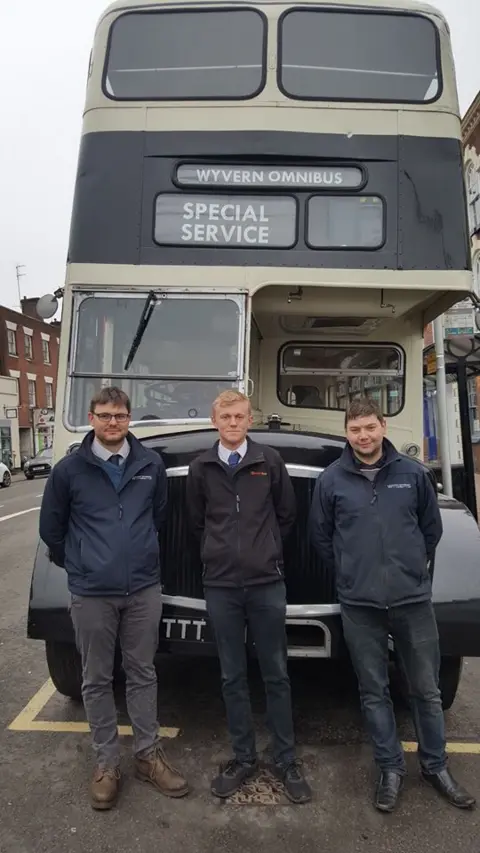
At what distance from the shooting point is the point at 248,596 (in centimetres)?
302

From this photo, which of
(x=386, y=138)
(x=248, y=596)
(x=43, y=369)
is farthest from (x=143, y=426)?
(x=43, y=369)

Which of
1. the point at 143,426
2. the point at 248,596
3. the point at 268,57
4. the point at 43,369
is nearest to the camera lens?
the point at 248,596

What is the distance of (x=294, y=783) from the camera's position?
3.01 m

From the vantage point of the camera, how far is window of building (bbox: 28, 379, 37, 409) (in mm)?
37875

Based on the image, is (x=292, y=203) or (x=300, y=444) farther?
(x=292, y=203)

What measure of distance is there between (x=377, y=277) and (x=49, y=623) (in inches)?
111

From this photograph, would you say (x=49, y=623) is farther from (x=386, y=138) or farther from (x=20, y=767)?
(x=386, y=138)

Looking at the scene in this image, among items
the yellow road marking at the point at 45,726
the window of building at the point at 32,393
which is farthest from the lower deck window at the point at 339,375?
the window of building at the point at 32,393

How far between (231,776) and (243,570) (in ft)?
3.17

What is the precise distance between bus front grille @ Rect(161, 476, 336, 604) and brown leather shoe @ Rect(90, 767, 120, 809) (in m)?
0.85

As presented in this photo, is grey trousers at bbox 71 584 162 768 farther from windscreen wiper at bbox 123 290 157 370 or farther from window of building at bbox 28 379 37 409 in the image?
window of building at bbox 28 379 37 409

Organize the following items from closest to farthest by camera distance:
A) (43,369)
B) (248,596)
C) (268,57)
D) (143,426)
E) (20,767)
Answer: (248,596) → (20,767) → (143,426) → (268,57) → (43,369)

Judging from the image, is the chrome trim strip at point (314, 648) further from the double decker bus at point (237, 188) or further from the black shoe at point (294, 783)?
the double decker bus at point (237, 188)

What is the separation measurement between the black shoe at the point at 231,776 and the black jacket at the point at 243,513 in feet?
2.89
